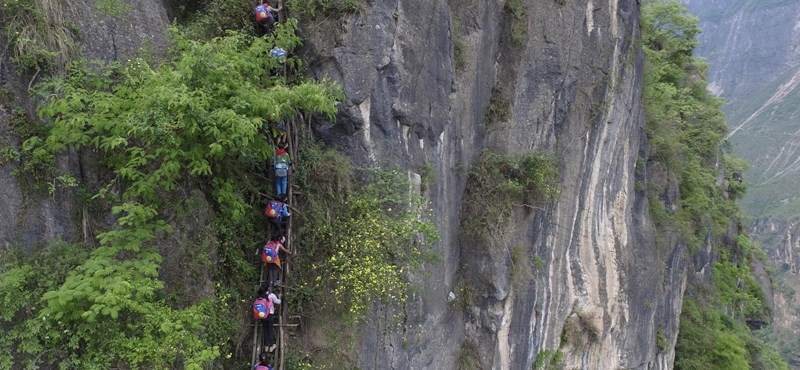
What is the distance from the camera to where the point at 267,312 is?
6301 mm

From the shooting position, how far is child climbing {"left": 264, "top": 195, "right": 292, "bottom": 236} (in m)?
6.64

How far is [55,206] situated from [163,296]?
1.63 m

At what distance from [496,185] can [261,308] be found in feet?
18.0

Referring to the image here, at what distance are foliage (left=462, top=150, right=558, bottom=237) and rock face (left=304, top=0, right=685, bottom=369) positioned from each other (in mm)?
290

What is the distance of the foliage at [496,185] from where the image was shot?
32.2 ft

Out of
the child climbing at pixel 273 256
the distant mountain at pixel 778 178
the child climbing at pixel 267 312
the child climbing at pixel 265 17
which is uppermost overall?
the distant mountain at pixel 778 178

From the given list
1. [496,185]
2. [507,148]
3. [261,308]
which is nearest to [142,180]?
[261,308]

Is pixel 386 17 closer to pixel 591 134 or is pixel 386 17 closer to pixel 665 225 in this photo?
pixel 591 134

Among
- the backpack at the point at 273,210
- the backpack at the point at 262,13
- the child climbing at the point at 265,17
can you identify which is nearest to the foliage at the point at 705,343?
the backpack at the point at 273,210

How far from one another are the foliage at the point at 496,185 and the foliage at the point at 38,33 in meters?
7.04

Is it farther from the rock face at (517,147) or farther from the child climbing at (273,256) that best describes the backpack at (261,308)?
the rock face at (517,147)

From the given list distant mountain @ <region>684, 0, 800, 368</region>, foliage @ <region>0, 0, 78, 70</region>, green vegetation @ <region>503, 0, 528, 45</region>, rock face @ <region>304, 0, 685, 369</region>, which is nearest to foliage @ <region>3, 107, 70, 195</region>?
foliage @ <region>0, 0, 78, 70</region>

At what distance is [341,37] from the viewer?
7.27 m

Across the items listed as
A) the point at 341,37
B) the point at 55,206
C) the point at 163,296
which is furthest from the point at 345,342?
the point at 341,37
